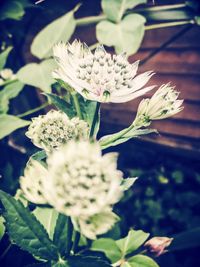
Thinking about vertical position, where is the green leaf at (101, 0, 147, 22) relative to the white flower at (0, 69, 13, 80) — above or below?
above

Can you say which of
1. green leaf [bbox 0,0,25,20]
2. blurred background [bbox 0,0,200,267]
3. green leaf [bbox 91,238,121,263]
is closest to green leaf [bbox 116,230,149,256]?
green leaf [bbox 91,238,121,263]

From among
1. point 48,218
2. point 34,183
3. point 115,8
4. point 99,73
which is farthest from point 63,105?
point 115,8

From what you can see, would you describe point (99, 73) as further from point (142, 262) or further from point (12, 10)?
point (12, 10)

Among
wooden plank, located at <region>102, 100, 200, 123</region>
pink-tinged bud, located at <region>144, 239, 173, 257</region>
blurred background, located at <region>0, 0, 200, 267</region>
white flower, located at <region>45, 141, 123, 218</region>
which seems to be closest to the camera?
white flower, located at <region>45, 141, 123, 218</region>

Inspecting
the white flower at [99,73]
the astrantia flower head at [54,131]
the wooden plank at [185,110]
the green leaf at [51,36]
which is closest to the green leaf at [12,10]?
the green leaf at [51,36]

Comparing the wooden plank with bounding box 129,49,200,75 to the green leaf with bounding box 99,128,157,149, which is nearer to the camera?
the green leaf with bounding box 99,128,157,149

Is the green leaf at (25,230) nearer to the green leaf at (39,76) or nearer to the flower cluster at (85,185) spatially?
Result: the flower cluster at (85,185)

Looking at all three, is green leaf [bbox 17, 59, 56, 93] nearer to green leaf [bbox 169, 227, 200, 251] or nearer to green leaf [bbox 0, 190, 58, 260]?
green leaf [bbox 0, 190, 58, 260]
